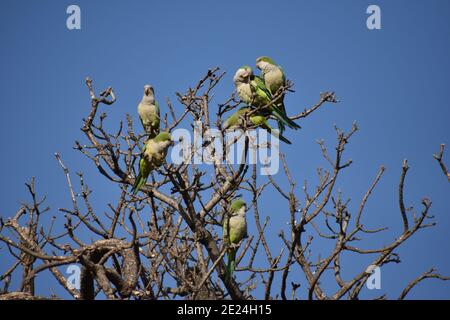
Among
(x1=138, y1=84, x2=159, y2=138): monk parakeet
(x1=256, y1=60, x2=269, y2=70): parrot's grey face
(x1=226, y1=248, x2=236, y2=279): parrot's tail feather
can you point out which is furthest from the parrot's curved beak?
(x1=226, y1=248, x2=236, y2=279): parrot's tail feather

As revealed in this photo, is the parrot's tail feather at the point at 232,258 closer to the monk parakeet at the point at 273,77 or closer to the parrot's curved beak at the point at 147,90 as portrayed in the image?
the parrot's curved beak at the point at 147,90

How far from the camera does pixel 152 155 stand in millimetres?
6305

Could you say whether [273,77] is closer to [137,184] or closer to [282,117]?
[282,117]

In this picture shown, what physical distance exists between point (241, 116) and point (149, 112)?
1.52 m

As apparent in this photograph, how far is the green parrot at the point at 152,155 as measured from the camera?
6289mm

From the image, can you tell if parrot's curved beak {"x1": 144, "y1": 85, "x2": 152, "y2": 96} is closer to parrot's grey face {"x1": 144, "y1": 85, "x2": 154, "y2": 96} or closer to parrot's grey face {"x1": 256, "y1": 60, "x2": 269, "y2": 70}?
parrot's grey face {"x1": 144, "y1": 85, "x2": 154, "y2": 96}

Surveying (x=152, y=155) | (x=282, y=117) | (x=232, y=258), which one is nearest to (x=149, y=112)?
(x=152, y=155)

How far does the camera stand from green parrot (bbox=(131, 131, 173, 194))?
6289mm

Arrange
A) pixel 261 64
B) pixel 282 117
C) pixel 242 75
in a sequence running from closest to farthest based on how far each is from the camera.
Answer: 1. pixel 282 117
2. pixel 242 75
3. pixel 261 64

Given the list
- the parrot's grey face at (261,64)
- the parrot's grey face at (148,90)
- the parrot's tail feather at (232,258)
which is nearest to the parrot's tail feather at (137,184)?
the parrot's tail feather at (232,258)
